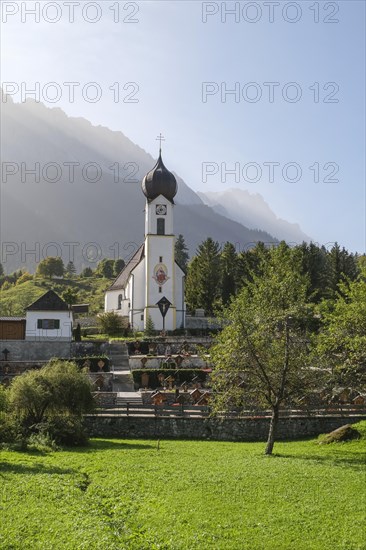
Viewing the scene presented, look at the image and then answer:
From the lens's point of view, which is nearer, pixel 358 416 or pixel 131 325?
pixel 358 416

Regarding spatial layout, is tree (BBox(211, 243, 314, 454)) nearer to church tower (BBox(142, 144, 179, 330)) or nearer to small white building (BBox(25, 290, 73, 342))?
small white building (BBox(25, 290, 73, 342))

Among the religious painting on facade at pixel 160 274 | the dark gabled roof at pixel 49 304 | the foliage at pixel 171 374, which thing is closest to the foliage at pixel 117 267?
the religious painting on facade at pixel 160 274

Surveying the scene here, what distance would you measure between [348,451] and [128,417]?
9478 mm

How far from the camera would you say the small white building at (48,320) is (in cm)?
4284

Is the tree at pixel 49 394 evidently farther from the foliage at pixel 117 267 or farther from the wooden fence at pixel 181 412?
the foliage at pixel 117 267

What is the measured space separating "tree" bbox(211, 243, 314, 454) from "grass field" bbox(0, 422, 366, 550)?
8.28 ft

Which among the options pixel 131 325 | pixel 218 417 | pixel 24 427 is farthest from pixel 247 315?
pixel 131 325

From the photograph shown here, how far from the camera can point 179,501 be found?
1405 centimetres

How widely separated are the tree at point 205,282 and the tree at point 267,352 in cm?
3892

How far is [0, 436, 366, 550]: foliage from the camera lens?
11547 mm

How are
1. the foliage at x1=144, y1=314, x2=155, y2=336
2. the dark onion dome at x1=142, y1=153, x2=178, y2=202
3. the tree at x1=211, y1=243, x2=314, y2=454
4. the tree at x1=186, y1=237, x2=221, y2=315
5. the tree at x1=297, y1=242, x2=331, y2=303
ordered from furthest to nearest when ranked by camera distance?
the tree at x1=297, y1=242, x2=331, y2=303 < the tree at x1=186, y1=237, x2=221, y2=315 < the dark onion dome at x1=142, y1=153, x2=178, y2=202 < the foliage at x1=144, y1=314, x2=155, y2=336 < the tree at x1=211, y1=243, x2=314, y2=454

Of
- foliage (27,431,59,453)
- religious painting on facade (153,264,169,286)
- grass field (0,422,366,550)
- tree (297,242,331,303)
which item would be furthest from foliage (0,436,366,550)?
tree (297,242,331,303)

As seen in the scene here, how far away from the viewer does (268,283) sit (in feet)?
75.7

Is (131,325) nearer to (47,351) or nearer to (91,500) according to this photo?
(47,351)
